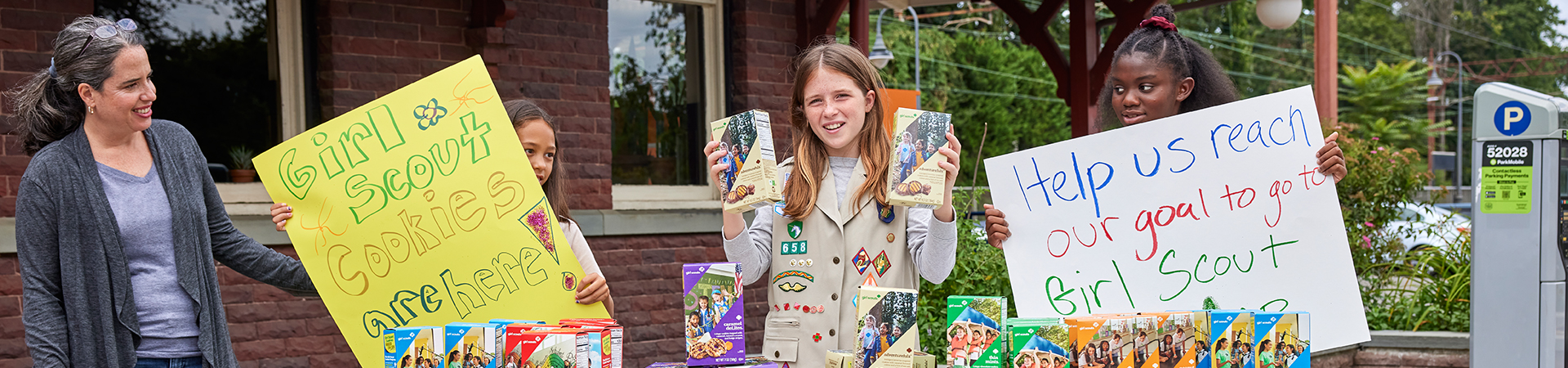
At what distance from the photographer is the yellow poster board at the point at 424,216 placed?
8.47ft

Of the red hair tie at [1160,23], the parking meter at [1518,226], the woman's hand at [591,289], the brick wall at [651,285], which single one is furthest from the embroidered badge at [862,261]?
the brick wall at [651,285]

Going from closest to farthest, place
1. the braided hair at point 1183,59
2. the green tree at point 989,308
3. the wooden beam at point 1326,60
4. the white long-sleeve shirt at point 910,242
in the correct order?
1. the green tree at point 989,308
2. the white long-sleeve shirt at point 910,242
3. the braided hair at point 1183,59
4. the wooden beam at point 1326,60

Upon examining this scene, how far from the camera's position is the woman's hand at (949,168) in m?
2.19

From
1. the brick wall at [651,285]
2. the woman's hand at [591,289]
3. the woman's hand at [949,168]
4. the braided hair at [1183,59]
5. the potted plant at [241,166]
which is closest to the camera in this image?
the woman's hand at [949,168]

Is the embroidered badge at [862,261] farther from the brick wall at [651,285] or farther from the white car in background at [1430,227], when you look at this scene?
the white car in background at [1430,227]

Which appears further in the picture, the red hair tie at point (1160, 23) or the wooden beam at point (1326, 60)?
the wooden beam at point (1326, 60)

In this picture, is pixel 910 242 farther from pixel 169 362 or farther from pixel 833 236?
pixel 169 362

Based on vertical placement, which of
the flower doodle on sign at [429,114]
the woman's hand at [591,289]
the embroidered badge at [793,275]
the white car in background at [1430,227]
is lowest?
the white car in background at [1430,227]

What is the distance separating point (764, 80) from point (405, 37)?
2.17 meters

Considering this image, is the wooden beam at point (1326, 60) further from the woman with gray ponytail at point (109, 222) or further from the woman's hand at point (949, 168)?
the woman with gray ponytail at point (109, 222)

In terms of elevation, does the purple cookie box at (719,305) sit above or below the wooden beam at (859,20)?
below

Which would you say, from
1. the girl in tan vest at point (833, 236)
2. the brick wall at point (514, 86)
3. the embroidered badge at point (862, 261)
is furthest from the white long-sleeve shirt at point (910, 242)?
the brick wall at point (514, 86)

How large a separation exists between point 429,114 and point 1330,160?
7.55ft

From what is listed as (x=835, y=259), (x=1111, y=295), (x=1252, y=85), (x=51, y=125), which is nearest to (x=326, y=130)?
(x=51, y=125)
